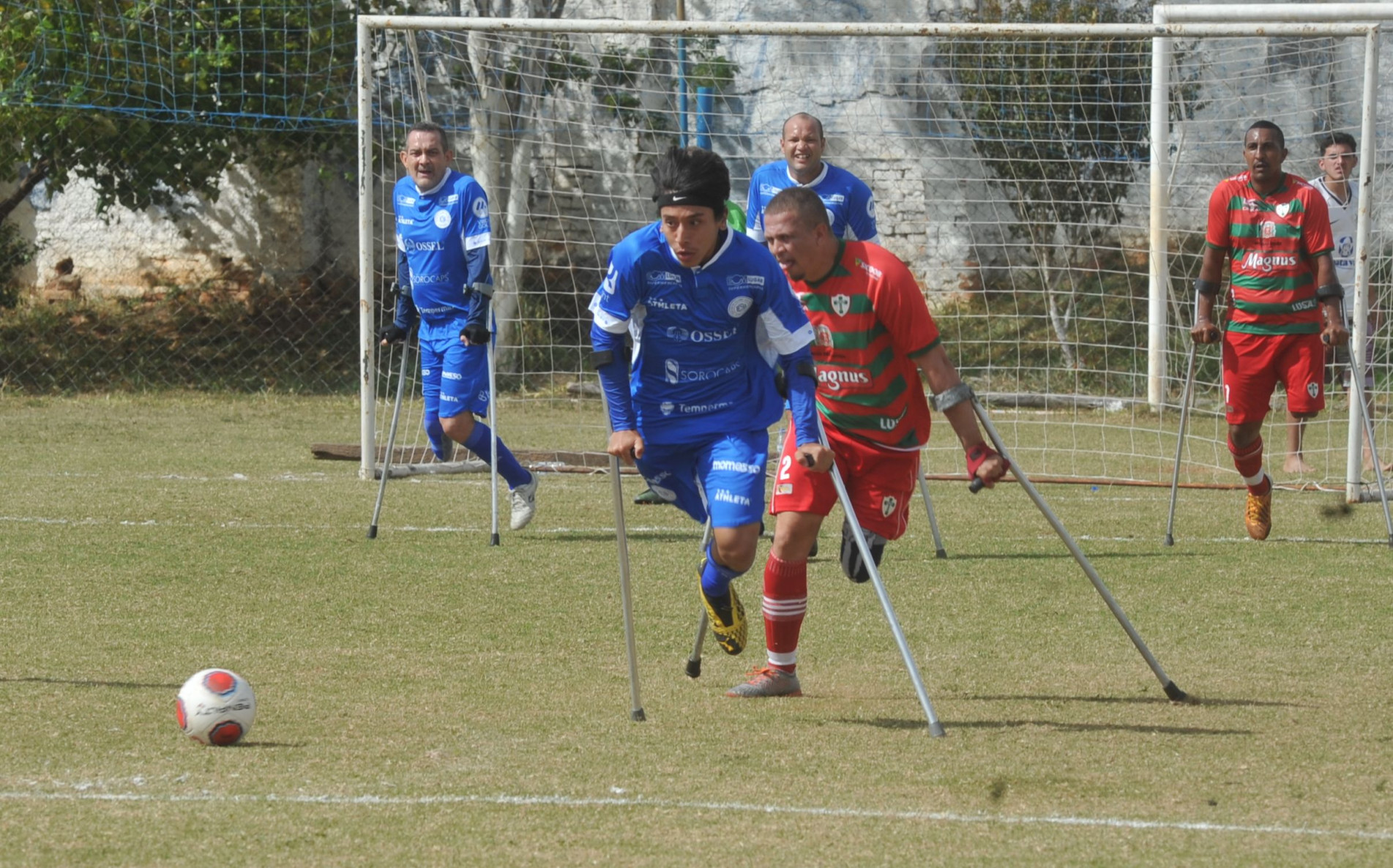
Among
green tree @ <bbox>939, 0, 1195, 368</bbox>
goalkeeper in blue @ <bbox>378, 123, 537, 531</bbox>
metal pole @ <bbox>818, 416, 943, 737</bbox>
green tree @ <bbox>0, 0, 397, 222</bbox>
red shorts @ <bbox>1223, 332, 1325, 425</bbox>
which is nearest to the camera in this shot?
Answer: metal pole @ <bbox>818, 416, 943, 737</bbox>

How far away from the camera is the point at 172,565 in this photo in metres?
8.45

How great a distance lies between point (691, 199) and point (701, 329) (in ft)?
1.67

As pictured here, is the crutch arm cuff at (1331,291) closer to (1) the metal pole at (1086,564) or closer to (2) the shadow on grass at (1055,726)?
(1) the metal pole at (1086,564)

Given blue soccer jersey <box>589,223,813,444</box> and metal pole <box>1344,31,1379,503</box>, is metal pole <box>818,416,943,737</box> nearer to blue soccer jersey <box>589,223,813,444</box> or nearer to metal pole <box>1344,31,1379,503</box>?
blue soccer jersey <box>589,223,813,444</box>

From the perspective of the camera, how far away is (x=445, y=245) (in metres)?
9.79

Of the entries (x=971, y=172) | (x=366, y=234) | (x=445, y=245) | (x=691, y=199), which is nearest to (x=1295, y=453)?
(x=971, y=172)

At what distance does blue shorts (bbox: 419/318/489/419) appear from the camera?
985cm

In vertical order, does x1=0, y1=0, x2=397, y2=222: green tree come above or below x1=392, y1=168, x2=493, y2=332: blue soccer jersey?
above

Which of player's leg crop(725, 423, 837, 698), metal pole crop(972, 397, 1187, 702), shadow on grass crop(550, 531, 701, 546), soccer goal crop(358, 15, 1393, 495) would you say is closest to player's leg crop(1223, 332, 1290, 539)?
soccer goal crop(358, 15, 1393, 495)

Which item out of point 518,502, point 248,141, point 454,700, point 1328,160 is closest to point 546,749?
point 454,700

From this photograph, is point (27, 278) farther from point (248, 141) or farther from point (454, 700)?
point (454, 700)

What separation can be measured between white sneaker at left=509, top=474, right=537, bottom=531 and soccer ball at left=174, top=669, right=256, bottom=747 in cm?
479

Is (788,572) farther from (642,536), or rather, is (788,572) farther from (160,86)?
(160,86)

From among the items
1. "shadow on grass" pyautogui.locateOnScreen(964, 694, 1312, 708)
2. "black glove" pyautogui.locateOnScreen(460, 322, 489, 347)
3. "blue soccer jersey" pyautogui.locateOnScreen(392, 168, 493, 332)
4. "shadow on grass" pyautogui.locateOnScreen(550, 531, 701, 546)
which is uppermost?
"blue soccer jersey" pyautogui.locateOnScreen(392, 168, 493, 332)
